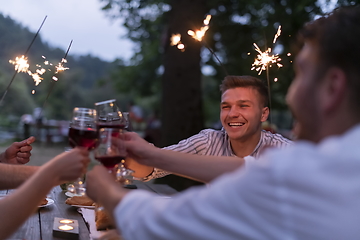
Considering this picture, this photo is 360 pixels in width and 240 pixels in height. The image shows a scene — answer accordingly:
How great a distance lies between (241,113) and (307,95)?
77.7 inches

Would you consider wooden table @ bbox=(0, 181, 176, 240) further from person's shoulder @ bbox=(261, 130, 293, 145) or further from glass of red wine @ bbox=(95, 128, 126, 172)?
person's shoulder @ bbox=(261, 130, 293, 145)

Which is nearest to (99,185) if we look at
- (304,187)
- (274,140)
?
(304,187)

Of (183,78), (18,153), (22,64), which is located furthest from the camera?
(183,78)

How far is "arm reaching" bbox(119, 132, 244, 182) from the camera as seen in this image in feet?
5.70

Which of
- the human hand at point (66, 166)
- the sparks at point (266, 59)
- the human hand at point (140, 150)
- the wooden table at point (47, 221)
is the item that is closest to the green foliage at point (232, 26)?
the sparks at point (266, 59)

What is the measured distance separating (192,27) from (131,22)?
13.8 ft

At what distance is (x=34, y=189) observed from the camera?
1.24 meters

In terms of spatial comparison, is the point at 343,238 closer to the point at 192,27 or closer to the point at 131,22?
the point at 192,27

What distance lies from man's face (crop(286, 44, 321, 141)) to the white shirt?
0.45 ft

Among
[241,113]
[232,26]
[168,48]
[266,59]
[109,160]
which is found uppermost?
[232,26]

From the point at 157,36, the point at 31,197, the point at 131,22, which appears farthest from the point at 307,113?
the point at 157,36

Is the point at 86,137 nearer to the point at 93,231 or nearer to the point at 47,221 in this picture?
the point at 93,231

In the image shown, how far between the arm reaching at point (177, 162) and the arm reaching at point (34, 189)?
444mm

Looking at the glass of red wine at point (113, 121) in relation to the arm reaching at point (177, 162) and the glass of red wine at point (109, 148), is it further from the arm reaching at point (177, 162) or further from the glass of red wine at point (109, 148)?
the arm reaching at point (177, 162)
